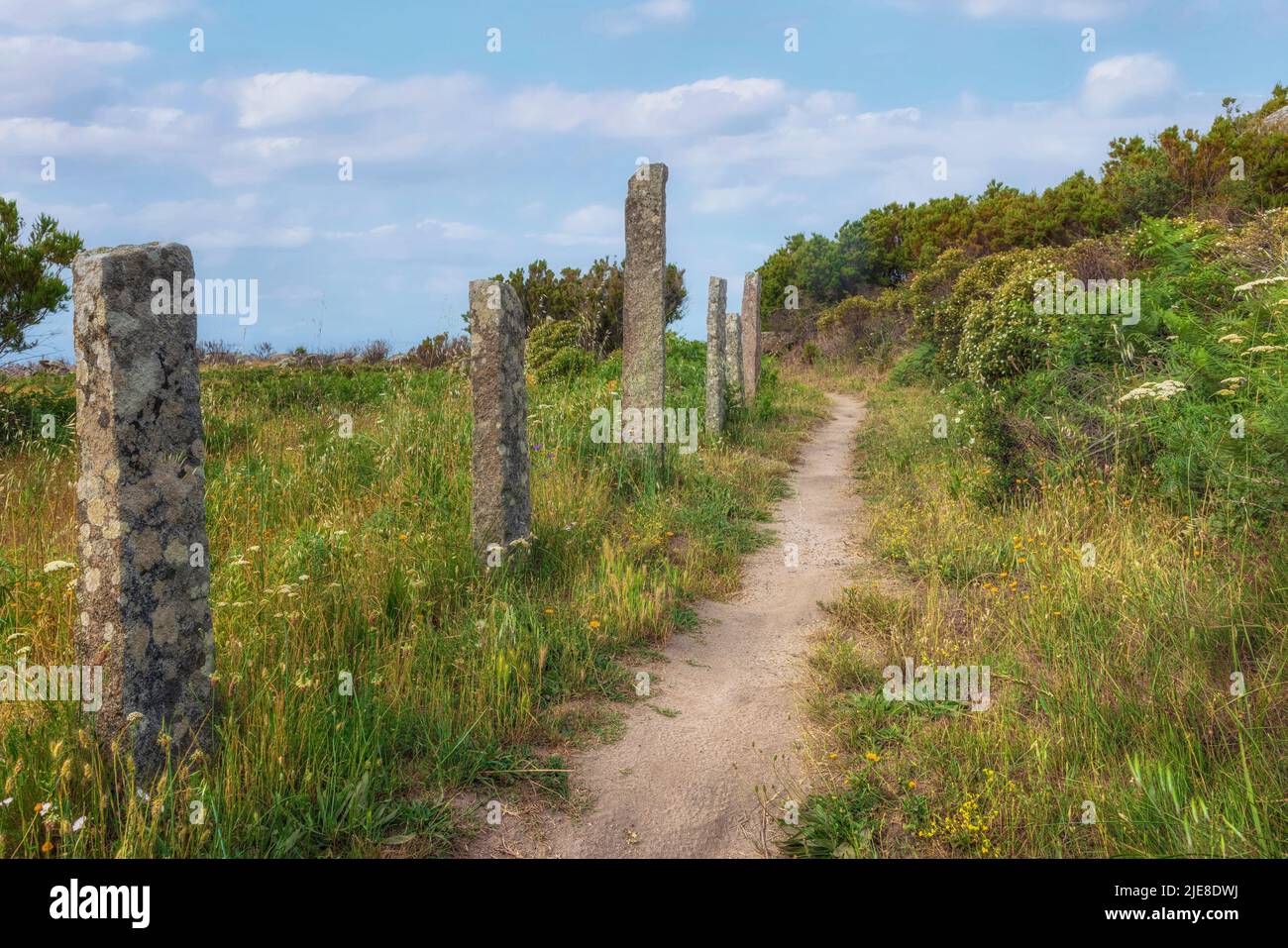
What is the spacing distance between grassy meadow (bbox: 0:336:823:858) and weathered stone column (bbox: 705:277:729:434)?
2.37 metres

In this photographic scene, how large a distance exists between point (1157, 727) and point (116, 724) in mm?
4324

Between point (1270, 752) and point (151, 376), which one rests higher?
point (151, 376)

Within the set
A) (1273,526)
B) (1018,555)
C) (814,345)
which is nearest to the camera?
(1273,526)

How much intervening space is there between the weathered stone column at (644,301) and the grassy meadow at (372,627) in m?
0.66

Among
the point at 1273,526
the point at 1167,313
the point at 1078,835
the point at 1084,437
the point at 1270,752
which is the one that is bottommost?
the point at 1078,835

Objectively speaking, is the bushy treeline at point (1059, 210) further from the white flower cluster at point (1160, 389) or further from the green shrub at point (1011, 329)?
the white flower cluster at point (1160, 389)

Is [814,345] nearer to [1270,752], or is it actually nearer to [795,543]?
[795,543]

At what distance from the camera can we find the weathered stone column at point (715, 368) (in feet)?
40.0

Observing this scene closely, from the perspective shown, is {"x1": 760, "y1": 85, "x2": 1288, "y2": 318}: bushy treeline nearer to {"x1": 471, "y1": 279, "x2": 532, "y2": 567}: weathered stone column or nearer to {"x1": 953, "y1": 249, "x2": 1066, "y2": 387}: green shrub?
{"x1": 953, "y1": 249, "x2": 1066, "y2": 387}: green shrub

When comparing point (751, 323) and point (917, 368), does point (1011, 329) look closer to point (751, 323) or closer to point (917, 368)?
point (751, 323)

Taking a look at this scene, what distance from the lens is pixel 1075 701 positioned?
383 centimetres

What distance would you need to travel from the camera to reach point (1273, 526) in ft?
15.4

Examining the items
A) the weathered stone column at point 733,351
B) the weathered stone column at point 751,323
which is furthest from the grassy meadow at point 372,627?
the weathered stone column at point 751,323

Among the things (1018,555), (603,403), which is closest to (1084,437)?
(1018,555)
